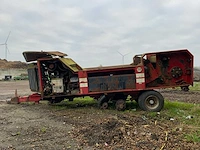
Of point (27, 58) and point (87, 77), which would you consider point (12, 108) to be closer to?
point (27, 58)

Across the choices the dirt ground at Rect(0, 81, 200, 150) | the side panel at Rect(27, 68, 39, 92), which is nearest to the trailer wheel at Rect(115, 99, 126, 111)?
the dirt ground at Rect(0, 81, 200, 150)

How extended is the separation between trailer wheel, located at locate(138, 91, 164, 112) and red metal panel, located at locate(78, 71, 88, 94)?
181 centimetres

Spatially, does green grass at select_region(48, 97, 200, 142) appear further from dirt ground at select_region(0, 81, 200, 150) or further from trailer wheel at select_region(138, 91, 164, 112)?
trailer wheel at select_region(138, 91, 164, 112)

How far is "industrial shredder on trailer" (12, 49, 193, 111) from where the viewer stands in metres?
8.20

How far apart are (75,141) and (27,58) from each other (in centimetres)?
465

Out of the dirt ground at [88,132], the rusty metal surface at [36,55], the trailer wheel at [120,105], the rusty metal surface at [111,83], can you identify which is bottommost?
the dirt ground at [88,132]

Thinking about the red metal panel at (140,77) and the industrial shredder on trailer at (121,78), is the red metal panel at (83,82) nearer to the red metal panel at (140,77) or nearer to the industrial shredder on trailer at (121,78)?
the industrial shredder on trailer at (121,78)

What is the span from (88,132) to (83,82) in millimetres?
2962

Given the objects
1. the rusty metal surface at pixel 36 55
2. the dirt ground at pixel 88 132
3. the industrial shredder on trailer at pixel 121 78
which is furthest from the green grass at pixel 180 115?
the rusty metal surface at pixel 36 55

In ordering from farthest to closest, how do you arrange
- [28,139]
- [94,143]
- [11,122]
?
[11,122]
[28,139]
[94,143]

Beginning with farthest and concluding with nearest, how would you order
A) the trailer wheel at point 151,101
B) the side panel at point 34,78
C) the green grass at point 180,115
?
1. the side panel at point 34,78
2. the trailer wheel at point 151,101
3. the green grass at point 180,115

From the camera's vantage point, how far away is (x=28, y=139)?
5254 millimetres

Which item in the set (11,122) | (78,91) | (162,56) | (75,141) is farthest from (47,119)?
(162,56)

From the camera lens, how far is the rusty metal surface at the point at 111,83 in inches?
324
